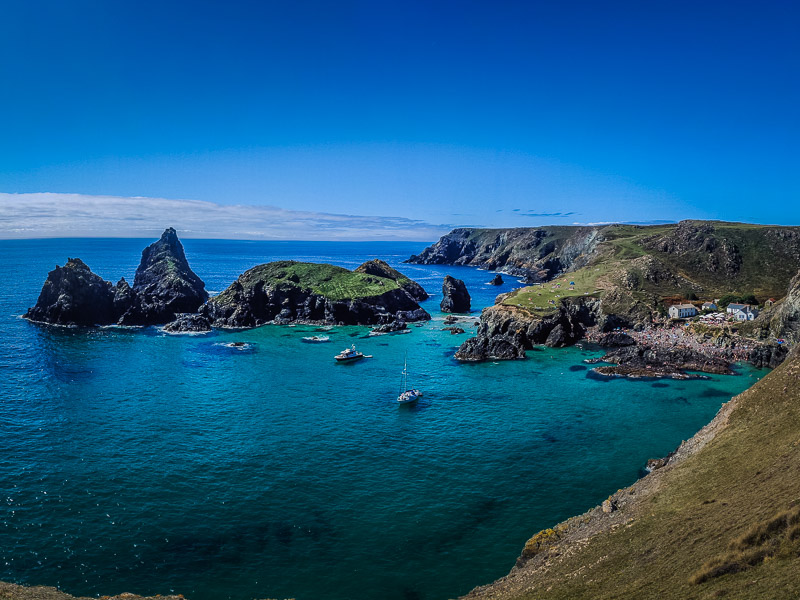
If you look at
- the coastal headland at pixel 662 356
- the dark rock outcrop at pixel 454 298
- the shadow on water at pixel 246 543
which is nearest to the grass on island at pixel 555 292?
the coastal headland at pixel 662 356

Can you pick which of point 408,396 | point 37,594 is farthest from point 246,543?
point 408,396

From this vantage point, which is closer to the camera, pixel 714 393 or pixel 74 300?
pixel 714 393

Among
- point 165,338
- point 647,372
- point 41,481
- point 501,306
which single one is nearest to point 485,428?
point 647,372

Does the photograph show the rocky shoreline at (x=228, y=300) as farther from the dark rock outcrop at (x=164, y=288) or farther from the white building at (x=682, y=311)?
the white building at (x=682, y=311)

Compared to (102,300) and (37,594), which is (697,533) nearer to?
(37,594)

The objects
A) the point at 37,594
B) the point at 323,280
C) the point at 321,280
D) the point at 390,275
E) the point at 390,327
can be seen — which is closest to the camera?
the point at 37,594

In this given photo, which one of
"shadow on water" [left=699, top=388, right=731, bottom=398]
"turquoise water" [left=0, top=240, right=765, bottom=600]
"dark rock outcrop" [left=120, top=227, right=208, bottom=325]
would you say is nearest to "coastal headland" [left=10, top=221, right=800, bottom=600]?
"dark rock outcrop" [left=120, top=227, right=208, bottom=325]

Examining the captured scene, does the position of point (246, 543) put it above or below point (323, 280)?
below
